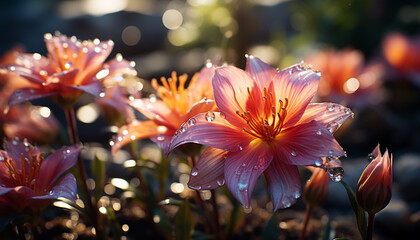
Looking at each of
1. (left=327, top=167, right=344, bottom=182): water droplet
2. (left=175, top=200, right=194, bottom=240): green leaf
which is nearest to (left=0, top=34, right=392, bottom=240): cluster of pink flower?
(left=327, top=167, right=344, bottom=182): water droplet

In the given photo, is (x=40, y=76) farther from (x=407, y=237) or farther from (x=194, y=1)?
(x=194, y=1)

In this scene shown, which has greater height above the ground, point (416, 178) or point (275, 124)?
point (275, 124)

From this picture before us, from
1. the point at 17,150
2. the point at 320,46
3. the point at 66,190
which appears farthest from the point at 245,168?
the point at 320,46

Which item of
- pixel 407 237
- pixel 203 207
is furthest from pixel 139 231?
pixel 407 237

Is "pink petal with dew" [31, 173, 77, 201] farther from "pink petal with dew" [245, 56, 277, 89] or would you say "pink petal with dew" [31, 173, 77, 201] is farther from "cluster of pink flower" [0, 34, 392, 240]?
"pink petal with dew" [245, 56, 277, 89]

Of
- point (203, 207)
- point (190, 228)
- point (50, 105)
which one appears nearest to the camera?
point (190, 228)
